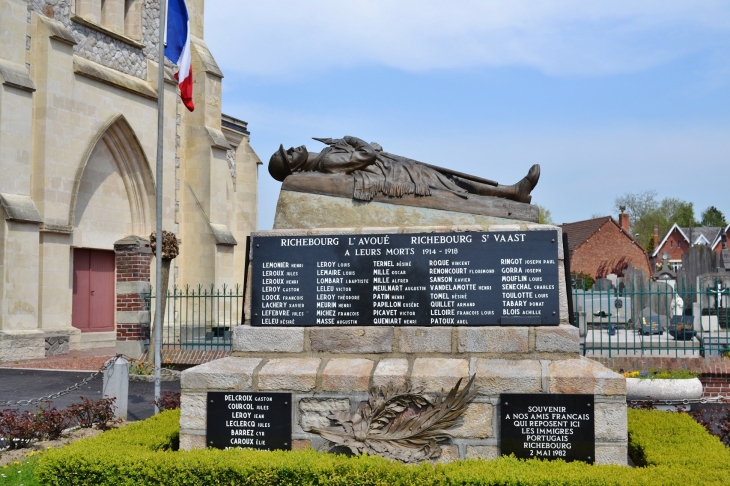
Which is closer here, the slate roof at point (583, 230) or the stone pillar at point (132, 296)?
the stone pillar at point (132, 296)

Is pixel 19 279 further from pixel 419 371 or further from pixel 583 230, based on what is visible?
pixel 583 230

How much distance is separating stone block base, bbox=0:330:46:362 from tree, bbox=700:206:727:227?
83.1 metres

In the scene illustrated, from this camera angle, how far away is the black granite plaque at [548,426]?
5160mm

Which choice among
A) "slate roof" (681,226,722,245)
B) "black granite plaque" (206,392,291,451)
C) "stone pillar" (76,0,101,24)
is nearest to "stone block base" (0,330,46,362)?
"stone pillar" (76,0,101,24)

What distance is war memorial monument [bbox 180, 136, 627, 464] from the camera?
5.26m

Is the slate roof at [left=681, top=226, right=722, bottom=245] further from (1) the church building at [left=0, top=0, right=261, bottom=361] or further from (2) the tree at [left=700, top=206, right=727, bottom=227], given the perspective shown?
(1) the church building at [left=0, top=0, right=261, bottom=361]

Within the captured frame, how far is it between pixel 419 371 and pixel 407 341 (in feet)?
1.28

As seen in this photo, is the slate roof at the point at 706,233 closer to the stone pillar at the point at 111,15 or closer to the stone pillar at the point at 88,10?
the stone pillar at the point at 111,15

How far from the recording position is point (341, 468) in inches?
190

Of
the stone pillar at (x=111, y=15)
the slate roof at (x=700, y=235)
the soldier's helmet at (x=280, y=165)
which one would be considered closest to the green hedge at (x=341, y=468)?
the soldier's helmet at (x=280, y=165)

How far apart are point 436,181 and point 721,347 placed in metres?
8.54

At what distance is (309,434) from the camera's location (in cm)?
557

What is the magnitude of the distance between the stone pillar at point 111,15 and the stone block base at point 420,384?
15.3 metres

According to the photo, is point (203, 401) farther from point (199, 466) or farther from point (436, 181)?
point (436, 181)
